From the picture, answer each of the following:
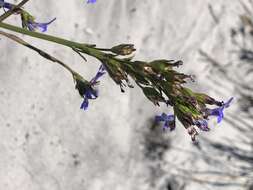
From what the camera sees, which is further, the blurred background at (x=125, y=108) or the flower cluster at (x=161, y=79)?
the blurred background at (x=125, y=108)

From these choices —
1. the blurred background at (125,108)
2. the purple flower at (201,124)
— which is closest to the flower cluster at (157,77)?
the purple flower at (201,124)

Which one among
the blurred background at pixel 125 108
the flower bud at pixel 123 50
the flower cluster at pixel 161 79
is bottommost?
the flower cluster at pixel 161 79

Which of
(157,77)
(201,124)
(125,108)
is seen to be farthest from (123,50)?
(125,108)

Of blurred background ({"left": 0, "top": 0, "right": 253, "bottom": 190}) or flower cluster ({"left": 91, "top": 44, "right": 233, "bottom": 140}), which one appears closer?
flower cluster ({"left": 91, "top": 44, "right": 233, "bottom": 140})

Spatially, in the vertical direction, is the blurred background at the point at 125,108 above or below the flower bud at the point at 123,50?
above

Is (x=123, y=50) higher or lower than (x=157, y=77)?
higher

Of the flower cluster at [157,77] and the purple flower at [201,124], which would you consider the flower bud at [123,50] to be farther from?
the purple flower at [201,124]

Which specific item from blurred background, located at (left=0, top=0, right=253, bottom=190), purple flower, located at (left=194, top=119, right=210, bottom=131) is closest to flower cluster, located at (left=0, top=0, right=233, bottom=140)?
purple flower, located at (left=194, top=119, right=210, bottom=131)

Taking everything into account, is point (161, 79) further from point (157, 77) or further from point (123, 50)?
point (123, 50)

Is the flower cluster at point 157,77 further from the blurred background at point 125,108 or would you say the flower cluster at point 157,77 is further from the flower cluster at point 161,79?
the blurred background at point 125,108

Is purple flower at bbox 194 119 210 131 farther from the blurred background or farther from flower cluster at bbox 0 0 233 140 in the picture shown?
the blurred background
